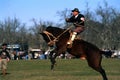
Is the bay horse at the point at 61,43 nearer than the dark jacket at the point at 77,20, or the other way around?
the bay horse at the point at 61,43

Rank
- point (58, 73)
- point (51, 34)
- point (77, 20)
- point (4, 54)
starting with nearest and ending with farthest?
point (51, 34) < point (77, 20) < point (4, 54) < point (58, 73)

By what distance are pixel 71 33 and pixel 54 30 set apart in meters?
0.76

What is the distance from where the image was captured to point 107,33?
110 meters

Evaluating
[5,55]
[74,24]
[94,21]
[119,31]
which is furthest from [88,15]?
[74,24]

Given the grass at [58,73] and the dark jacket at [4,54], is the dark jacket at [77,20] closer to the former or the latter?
the grass at [58,73]

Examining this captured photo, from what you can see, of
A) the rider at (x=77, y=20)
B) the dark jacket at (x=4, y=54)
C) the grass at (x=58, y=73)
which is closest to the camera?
the rider at (x=77, y=20)

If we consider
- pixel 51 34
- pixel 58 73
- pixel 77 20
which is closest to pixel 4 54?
pixel 58 73

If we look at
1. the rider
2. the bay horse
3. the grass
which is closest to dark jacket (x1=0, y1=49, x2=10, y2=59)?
the grass

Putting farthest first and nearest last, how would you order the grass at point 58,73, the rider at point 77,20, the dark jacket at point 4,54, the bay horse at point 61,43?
the dark jacket at point 4,54
the grass at point 58,73
the rider at point 77,20
the bay horse at point 61,43

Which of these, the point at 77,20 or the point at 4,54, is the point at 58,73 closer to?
the point at 4,54

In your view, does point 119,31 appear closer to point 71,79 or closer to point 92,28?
point 92,28

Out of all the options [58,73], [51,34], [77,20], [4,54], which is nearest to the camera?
[51,34]

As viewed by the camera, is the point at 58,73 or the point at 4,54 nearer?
the point at 4,54

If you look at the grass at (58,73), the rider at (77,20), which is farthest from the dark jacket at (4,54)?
the rider at (77,20)
